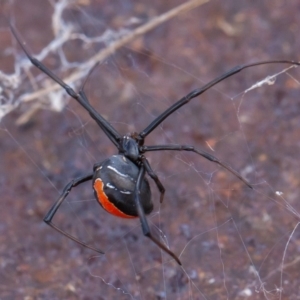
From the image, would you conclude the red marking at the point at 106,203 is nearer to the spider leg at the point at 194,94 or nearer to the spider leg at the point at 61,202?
the spider leg at the point at 61,202

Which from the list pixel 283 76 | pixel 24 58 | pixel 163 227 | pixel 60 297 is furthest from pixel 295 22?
pixel 60 297

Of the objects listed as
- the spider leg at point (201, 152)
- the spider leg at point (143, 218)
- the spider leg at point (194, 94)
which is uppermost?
the spider leg at point (194, 94)

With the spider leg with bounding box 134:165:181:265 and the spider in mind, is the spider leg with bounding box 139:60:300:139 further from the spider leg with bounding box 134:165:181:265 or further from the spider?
the spider leg with bounding box 134:165:181:265

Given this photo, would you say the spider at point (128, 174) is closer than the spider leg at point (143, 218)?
No

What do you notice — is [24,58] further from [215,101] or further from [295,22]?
[295,22]

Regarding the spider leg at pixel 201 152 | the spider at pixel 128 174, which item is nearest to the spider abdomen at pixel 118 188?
the spider at pixel 128 174

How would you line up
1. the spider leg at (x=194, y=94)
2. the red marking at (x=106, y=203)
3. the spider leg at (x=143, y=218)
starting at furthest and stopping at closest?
the spider leg at (x=194, y=94), the red marking at (x=106, y=203), the spider leg at (x=143, y=218)

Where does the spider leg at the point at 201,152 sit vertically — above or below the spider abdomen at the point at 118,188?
above
